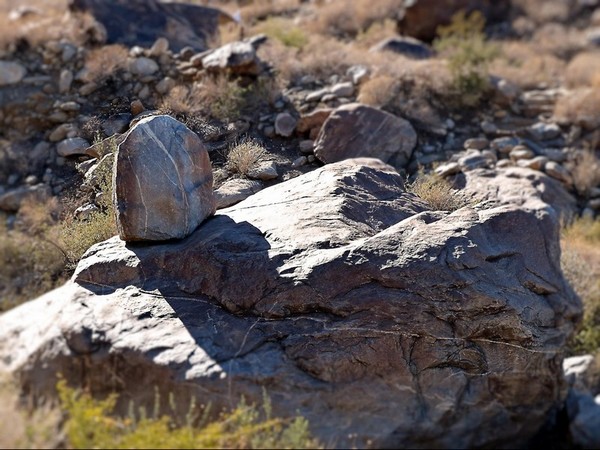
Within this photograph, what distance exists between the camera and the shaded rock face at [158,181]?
16.6 ft

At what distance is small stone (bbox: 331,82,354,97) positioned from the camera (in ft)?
29.9

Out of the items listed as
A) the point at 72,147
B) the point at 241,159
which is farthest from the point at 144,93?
the point at 241,159

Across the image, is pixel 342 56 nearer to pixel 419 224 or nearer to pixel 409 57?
pixel 409 57

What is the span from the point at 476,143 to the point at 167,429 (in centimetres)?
638

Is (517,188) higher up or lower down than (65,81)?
lower down

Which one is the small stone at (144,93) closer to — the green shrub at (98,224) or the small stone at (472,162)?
the green shrub at (98,224)

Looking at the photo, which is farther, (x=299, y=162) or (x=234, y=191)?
(x=299, y=162)

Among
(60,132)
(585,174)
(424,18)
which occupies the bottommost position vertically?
(585,174)

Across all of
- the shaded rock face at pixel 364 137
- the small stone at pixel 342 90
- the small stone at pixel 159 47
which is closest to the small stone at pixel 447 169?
the shaded rock face at pixel 364 137

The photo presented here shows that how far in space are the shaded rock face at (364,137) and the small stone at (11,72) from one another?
4340mm

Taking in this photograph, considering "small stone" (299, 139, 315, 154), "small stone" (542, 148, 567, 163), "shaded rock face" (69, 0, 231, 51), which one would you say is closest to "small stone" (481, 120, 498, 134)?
"small stone" (542, 148, 567, 163)

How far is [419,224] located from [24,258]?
3725 mm

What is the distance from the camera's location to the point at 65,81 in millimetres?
8836

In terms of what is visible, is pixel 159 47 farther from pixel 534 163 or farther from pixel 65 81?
pixel 534 163
